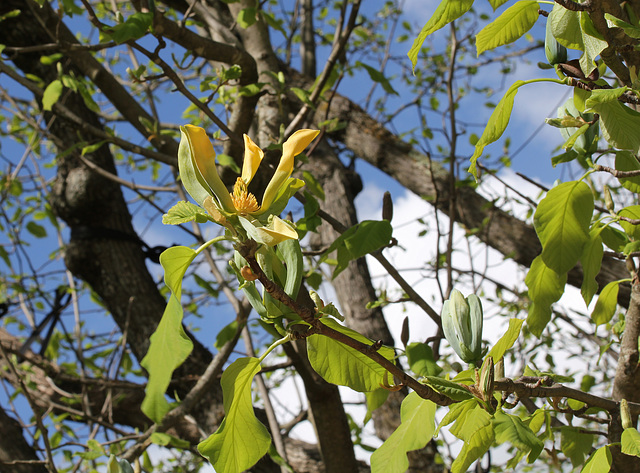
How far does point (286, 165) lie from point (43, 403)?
7.71 ft

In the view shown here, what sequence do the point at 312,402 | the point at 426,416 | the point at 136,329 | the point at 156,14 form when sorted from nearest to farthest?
the point at 426,416 < the point at 156,14 < the point at 312,402 < the point at 136,329

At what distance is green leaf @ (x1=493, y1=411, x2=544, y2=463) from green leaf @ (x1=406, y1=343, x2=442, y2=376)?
0.24 m

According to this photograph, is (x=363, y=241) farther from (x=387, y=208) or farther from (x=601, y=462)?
(x=601, y=462)

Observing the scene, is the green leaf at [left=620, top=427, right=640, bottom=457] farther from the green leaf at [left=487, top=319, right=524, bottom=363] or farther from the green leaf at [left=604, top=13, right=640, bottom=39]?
the green leaf at [left=604, top=13, right=640, bottom=39]

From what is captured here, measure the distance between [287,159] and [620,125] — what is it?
0.43m

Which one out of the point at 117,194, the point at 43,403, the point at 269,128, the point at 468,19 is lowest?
the point at 43,403

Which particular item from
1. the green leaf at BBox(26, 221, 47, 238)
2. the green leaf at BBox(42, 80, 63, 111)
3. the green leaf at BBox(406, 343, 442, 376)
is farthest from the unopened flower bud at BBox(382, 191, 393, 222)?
the green leaf at BBox(26, 221, 47, 238)

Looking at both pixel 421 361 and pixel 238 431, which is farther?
pixel 421 361

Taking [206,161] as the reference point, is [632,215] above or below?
below

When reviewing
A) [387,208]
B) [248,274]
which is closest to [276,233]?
[248,274]

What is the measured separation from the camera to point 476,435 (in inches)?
28.3

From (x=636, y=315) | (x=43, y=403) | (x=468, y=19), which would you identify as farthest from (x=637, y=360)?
(x=468, y=19)

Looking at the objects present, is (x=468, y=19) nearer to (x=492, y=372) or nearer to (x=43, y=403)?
(x=43, y=403)

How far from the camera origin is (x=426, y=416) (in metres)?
0.78
